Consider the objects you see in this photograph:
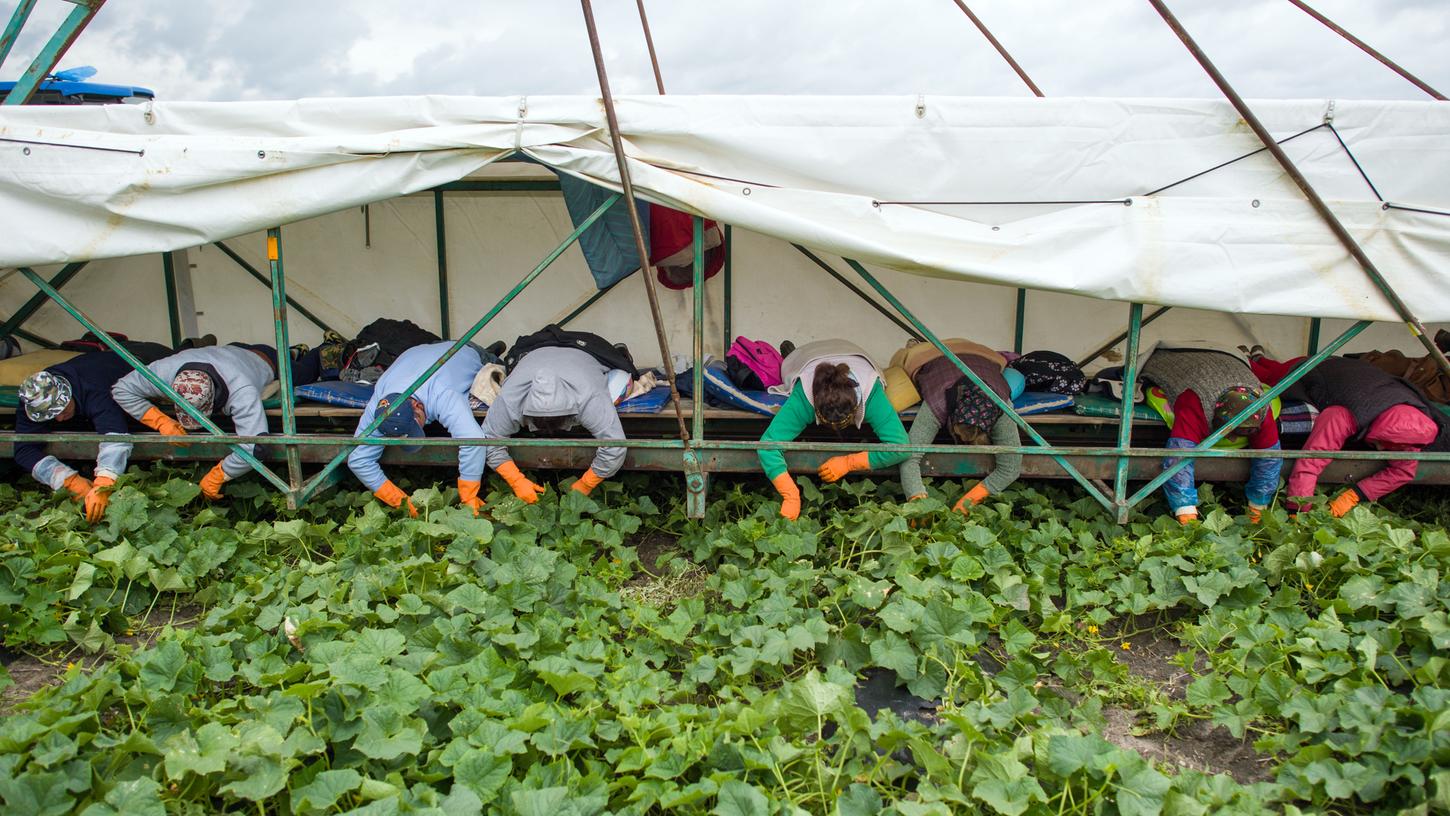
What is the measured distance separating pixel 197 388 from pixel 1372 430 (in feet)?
19.3

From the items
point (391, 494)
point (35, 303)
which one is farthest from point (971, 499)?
point (35, 303)

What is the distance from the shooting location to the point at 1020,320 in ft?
19.4

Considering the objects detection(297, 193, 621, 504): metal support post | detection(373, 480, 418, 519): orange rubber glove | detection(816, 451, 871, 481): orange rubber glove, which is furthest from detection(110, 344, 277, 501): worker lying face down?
detection(816, 451, 871, 481): orange rubber glove

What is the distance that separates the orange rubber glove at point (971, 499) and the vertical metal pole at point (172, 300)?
500 centimetres

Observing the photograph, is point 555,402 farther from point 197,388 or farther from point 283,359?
point 197,388

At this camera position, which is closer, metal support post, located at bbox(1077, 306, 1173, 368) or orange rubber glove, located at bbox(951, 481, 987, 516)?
orange rubber glove, located at bbox(951, 481, 987, 516)

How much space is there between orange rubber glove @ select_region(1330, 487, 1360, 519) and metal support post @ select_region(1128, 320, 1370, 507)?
59 centimetres

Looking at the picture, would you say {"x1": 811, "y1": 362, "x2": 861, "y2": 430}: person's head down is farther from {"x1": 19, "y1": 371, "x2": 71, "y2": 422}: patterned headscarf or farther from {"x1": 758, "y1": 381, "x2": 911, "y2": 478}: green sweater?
{"x1": 19, "y1": 371, "x2": 71, "y2": 422}: patterned headscarf

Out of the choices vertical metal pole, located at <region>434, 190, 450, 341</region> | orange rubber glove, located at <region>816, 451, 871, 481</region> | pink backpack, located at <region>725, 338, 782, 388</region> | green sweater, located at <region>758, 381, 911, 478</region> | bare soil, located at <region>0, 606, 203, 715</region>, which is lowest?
bare soil, located at <region>0, 606, 203, 715</region>

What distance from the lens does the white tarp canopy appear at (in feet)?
12.7

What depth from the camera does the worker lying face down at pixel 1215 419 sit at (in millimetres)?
4574

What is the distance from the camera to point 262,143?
399 centimetres

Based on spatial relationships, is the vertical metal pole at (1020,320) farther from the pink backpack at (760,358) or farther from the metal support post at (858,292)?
the pink backpack at (760,358)

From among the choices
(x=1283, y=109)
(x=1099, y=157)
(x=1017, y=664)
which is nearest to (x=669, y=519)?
(x=1017, y=664)
